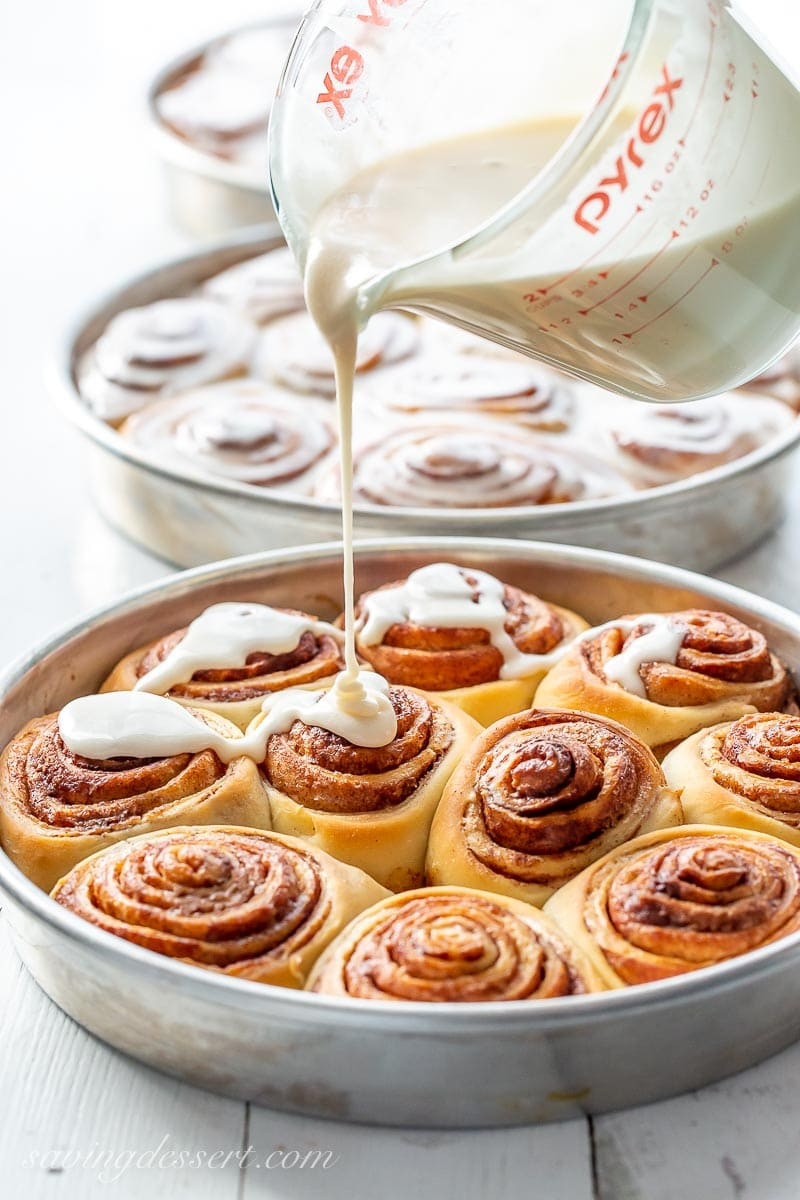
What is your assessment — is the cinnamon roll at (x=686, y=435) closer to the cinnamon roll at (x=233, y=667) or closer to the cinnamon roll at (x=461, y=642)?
the cinnamon roll at (x=461, y=642)

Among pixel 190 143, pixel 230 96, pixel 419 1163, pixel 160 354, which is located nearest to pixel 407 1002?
pixel 419 1163

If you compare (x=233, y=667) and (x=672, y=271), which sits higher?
(x=672, y=271)

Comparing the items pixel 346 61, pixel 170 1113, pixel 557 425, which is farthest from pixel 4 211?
pixel 170 1113

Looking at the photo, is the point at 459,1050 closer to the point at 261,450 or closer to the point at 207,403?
the point at 261,450

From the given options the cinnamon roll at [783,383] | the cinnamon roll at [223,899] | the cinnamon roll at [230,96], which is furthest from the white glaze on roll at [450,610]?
the cinnamon roll at [230,96]

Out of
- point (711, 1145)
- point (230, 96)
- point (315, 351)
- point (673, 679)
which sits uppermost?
point (230, 96)

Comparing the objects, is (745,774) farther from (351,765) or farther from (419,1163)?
(419,1163)

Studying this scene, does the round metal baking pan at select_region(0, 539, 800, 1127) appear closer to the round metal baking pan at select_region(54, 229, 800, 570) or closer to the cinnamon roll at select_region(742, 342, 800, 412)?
the round metal baking pan at select_region(54, 229, 800, 570)
